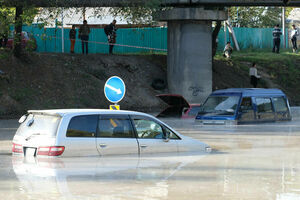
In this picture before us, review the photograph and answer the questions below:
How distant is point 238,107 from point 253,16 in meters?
44.1

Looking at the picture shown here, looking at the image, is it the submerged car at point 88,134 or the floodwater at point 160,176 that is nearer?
the floodwater at point 160,176

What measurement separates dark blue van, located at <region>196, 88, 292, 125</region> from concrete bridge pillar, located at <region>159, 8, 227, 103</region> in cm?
804

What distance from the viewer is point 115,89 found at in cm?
1869

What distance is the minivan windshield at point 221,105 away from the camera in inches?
1044

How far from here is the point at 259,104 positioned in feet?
89.0

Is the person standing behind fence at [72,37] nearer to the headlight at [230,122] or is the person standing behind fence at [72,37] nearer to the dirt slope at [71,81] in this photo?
the dirt slope at [71,81]

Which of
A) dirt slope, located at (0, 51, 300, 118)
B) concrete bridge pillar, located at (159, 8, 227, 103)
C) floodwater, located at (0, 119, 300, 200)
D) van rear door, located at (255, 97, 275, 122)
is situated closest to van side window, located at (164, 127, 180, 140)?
floodwater, located at (0, 119, 300, 200)

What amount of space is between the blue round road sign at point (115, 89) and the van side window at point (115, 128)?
3714 millimetres

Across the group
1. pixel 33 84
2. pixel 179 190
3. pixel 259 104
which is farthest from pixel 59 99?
pixel 179 190

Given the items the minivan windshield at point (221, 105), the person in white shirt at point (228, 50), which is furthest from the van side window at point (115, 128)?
the person in white shirt at point (228, 50)

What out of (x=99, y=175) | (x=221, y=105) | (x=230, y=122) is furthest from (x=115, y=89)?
(x=221, y=105)

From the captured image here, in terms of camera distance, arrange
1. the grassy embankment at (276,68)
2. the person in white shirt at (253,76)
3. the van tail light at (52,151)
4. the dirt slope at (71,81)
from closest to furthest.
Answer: the van tail light at (52,151)
the dirt slope at (71,81)
the person in white shirt at (253,76)
the grassy embankment at (276,68)

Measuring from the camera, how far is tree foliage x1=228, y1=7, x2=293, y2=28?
6512cm

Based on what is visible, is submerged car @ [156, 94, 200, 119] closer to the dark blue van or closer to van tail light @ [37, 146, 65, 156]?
the dark blue van
